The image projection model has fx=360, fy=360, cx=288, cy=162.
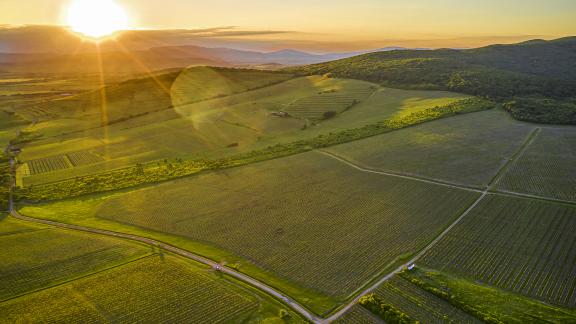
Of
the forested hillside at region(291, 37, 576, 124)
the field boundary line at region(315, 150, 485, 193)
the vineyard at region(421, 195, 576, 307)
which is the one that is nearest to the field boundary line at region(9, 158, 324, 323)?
the vineyard at region(421, 195, 576, 307)

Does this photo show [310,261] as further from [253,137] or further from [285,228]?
[253,137]

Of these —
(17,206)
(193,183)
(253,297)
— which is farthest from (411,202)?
(17,206)

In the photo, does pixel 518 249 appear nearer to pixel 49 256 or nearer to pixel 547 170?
pixel 547 170

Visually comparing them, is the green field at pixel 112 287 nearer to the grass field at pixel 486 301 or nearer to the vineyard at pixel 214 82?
the grass field at pixel 486 301

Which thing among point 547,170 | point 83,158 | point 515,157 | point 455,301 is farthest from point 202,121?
point 455,301

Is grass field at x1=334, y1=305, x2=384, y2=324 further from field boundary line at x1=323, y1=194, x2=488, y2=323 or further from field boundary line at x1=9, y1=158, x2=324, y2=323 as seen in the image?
field boundary line at x1=9, y1=158, x2=324, y2=323

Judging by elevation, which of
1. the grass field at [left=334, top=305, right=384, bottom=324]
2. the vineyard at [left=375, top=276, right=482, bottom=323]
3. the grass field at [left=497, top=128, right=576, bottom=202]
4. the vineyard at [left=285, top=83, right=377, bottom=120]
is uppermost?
the vineyard at [left=285, top=83, right=377, bottom=120]

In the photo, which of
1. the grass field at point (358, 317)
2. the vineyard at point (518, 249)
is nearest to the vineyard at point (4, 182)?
the grass field at point (358, 317)
